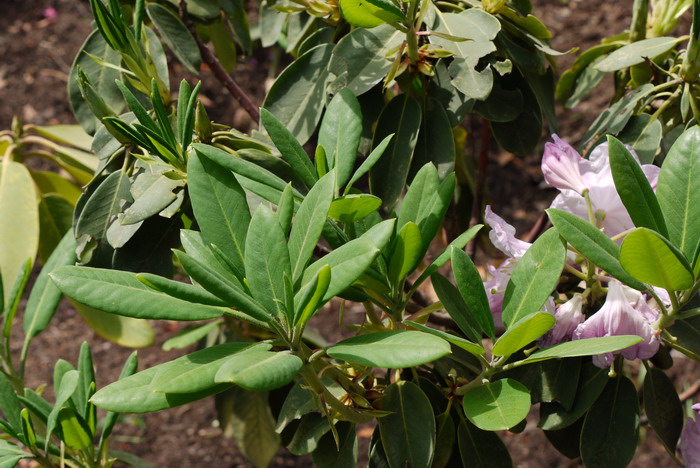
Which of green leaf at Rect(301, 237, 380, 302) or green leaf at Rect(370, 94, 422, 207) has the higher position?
green leaf at Rect(301, 237, 380, 302)

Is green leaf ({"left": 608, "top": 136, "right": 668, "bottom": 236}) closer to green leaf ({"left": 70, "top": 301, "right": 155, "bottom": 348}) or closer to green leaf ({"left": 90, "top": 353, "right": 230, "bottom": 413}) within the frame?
green leaf ({"left": 90, "top": 353, "right": 230, "bottom": 413})

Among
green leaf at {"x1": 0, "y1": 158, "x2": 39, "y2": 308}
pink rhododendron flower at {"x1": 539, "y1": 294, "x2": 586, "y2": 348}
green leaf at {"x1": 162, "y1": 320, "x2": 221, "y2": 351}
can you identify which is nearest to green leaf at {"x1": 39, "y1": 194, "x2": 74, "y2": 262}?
green leaf at {"x1": 0, "y1": 158, "x2": 39, "y2": 308}

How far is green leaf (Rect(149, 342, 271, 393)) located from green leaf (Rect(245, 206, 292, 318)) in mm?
46

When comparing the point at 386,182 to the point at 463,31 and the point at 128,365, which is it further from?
the point at 128,365

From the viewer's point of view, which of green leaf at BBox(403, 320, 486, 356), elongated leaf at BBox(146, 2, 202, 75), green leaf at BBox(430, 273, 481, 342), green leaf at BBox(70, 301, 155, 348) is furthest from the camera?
green leaf at BBox(70, 301, 155, 348)

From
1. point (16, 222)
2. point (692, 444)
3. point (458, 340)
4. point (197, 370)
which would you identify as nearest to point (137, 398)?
point (197, 370)

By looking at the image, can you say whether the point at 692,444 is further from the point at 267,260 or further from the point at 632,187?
the point at 267,260

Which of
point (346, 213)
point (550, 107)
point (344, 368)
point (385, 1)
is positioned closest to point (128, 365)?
point (344, 368)

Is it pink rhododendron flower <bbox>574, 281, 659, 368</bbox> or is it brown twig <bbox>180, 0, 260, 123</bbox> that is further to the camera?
brown twig <bbox>180, 0, 260, 123</bbox>

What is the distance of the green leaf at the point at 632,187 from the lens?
687 millimetres

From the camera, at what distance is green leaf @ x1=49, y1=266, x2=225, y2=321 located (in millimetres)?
657

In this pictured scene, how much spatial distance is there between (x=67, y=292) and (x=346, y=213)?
0.90ft

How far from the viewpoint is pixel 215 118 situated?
319 cm

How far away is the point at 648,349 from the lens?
773 mm
